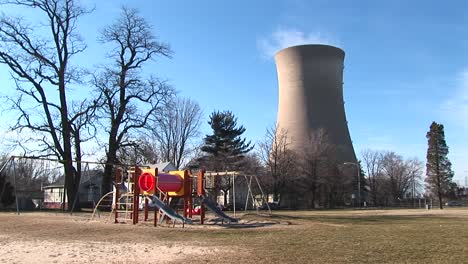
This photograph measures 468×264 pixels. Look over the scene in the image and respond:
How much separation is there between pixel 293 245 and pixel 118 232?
20.4 feet

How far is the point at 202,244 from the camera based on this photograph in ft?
41.0

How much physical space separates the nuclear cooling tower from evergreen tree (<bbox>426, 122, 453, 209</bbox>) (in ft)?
64.3

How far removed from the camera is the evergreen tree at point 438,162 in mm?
72375

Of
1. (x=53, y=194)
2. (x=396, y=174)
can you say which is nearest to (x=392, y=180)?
(x=396, y=174)

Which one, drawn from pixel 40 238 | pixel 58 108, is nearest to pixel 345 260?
pixel 40 238

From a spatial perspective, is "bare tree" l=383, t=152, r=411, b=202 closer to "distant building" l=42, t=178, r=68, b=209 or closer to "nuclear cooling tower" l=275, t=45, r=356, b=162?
"nuclear cooling tower" l=275, t=45, r=356, b=162

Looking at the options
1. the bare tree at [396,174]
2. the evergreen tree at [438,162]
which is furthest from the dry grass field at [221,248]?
the bare tree at [396,174]

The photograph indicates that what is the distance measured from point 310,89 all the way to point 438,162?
28539 mm

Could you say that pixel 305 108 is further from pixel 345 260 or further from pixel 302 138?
pixel 345 260

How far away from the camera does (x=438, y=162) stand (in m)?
72.5

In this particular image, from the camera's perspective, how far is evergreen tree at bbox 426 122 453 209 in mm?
72375

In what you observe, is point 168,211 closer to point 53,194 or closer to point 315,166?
point 315,166

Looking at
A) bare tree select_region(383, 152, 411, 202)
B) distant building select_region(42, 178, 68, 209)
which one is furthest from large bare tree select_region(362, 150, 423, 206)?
distant building select_region(42, 178, 68, 209)

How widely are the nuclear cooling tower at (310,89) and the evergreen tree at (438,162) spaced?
19.6m
